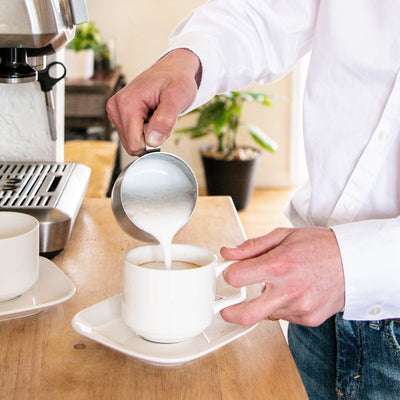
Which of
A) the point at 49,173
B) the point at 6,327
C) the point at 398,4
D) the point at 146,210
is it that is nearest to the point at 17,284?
the point at 6,327

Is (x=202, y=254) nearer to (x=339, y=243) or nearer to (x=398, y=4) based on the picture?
(x=339, y=243)

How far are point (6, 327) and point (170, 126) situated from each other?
1.04 feet

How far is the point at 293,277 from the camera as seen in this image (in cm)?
71

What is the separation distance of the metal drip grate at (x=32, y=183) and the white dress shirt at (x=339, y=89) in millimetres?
316

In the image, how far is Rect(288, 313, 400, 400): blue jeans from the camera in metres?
0.90

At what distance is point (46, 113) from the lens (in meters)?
1.36

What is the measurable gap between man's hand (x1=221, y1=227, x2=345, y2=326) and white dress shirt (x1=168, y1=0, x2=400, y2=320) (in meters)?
0.03

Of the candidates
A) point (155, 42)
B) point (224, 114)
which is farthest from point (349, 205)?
point (155, 42)

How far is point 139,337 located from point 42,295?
0.55 feet

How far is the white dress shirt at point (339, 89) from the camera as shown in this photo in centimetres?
89

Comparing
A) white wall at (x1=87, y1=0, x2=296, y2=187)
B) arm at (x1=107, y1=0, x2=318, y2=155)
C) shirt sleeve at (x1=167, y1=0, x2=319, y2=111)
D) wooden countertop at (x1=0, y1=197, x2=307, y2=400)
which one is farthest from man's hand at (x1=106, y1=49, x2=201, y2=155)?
white wall at (x1=87, y1=0, x2=296, y2=187)

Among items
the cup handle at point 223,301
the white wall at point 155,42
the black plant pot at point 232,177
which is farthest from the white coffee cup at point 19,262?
the white wall at point 155,42

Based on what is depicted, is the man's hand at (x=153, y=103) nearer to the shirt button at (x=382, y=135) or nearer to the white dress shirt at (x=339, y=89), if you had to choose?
the white dress shirt at (x=339, y=89)

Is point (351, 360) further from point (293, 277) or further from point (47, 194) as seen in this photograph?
point (47, 194)
